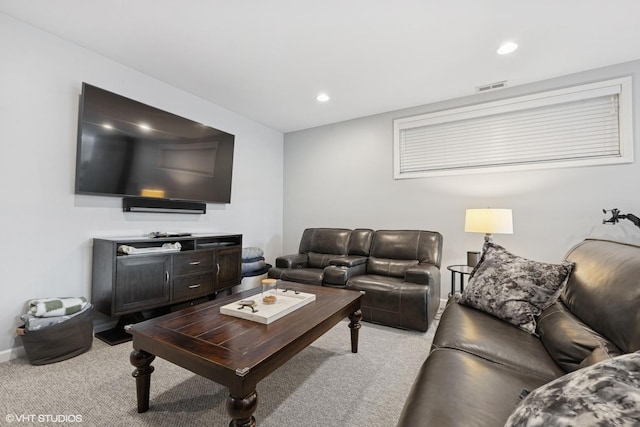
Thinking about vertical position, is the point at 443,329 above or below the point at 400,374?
above

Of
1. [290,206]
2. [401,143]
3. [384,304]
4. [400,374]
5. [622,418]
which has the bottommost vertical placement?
[400,374]

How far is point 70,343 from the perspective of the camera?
211 cm

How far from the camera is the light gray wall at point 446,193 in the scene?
279 centimetres

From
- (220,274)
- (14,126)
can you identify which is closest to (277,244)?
(220,274)

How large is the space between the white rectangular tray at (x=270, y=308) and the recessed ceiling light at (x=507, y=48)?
108 inches

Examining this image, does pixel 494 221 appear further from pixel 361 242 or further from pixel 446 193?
pixel 361 242

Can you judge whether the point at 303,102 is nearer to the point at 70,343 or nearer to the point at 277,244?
the point at 277,244

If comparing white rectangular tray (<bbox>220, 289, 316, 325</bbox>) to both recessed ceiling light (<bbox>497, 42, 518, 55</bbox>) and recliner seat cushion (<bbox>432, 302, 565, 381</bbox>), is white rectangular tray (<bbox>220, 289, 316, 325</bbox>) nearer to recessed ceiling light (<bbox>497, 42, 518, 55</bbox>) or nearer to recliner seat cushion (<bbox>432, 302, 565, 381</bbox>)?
recliner seat cushion (<bbox>432, 302, 565, 381</bbox>)

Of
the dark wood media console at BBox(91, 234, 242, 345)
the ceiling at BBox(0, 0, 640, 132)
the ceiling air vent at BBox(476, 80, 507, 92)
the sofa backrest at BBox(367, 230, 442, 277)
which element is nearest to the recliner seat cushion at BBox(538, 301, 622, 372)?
the sofa backrest at BBox(367, 230, 442, 277)

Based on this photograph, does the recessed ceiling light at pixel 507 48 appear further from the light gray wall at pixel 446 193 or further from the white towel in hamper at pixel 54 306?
the white towel in hamper at pixel 54 306

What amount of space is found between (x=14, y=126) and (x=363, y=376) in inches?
128

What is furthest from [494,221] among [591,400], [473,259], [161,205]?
[161,205]

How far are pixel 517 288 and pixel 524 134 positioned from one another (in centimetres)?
234

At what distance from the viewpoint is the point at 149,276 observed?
253cm
